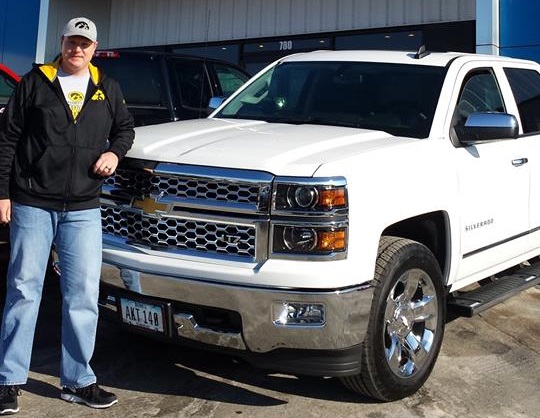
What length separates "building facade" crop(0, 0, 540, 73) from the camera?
987cm

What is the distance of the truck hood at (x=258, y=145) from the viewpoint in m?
3.23

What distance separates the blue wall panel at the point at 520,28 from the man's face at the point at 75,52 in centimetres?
794

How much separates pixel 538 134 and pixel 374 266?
2.49 meters

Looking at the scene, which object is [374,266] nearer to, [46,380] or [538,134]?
[46,380]

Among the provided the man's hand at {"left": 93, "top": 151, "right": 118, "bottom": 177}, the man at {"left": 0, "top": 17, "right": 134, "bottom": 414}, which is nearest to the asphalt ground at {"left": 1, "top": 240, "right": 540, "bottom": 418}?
the man at {"left": 0, "top": 17, "right": 134, "bottom": 414}

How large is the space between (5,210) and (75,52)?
83 centimetres

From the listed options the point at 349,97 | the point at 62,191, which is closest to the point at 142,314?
the point at 62,191

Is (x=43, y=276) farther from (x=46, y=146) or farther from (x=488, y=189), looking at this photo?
(x=488, y=189)

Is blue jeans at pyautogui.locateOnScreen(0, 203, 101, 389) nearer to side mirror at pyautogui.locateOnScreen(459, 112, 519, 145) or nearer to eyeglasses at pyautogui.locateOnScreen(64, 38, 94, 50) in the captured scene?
eyeglasses at pyautogui.locateOnScreen(64, 38, 94, 50)

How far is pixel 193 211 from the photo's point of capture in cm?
332

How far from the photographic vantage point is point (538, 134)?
16.7ft

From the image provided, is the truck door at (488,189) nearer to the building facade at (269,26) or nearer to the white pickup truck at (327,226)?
the white pickup truck at (327,226)

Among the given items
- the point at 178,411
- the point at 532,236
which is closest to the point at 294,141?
the point at 178,411

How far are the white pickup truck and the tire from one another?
0.03 ft
